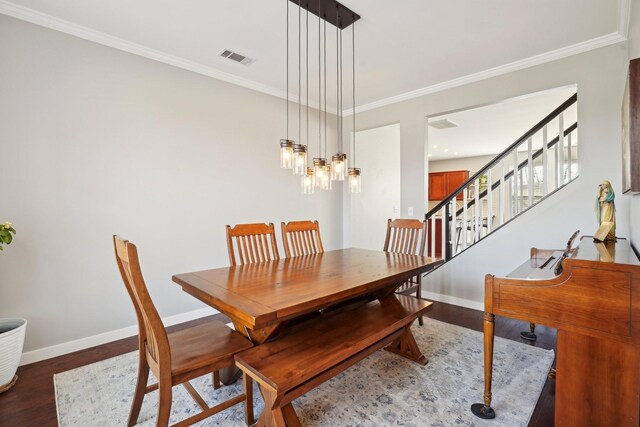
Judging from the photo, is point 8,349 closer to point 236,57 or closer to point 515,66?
point 236,57

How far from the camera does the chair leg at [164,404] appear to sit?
1387 millimetres

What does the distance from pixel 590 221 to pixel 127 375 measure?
417 cm

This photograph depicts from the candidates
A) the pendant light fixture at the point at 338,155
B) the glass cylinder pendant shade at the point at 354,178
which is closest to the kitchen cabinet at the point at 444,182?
the pendant light fixture at the point at 338,155

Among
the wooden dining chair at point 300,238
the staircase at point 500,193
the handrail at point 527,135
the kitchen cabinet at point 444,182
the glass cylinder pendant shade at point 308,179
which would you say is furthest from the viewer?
the kitchen cabinet at point 444,182

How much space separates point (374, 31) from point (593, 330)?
2610 millimetres

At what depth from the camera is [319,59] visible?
3.18 m

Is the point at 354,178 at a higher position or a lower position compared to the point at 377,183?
lower

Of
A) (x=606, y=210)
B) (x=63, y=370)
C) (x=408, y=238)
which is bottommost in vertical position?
(x=63, y=370)

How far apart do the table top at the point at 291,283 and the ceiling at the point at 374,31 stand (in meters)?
2.00

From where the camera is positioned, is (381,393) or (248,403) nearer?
(248,403)

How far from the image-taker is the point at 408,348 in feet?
8.00

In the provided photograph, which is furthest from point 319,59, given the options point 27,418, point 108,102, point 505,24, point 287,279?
point 27,418

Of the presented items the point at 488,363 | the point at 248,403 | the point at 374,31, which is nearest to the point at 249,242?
the point at 248,403

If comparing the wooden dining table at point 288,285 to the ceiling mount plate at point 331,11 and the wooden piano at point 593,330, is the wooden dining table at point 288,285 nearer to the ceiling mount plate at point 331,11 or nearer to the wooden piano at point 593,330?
the wooden piano at point 593,330
